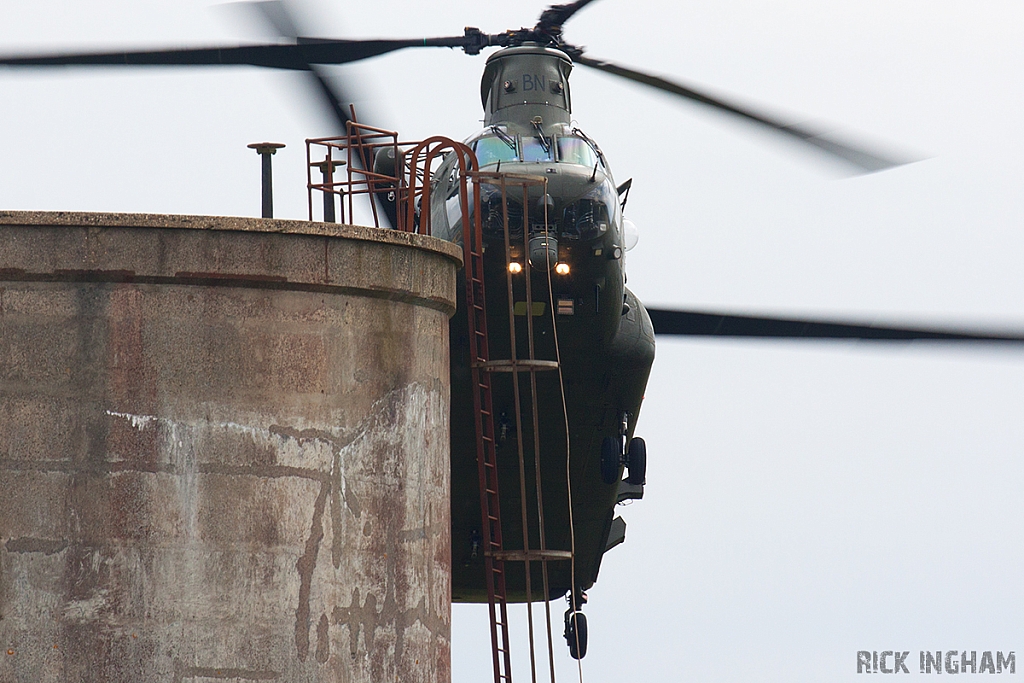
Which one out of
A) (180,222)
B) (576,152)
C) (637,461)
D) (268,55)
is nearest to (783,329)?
(637,461)

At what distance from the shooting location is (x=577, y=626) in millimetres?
20203

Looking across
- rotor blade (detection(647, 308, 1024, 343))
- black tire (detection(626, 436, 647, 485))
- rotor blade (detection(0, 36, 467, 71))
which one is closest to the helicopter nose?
rotor blade (detection(0, 36, 467, 71))

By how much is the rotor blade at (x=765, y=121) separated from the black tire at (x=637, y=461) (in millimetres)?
4288

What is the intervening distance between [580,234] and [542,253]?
619mm

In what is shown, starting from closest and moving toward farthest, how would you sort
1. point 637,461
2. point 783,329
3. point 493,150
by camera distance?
point 493,150 → point 637,461 → point 783,329

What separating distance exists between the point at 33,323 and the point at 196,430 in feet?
3.97

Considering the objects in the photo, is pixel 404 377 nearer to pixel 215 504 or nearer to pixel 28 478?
pixel 215 504

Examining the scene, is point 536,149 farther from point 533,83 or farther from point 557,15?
point 557,15

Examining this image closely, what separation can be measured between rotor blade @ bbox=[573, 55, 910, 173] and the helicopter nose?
2474 mm

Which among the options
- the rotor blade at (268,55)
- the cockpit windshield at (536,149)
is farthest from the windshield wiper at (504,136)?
the rotor blade at (268,55)

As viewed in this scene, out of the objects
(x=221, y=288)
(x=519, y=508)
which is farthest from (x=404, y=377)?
(x=519, y=508)

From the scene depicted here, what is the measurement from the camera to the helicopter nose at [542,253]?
51.4 feet

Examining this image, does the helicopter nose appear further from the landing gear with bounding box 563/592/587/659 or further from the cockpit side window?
the landing gear with bounding box 563/592/587/659

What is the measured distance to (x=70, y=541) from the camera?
9258mm
